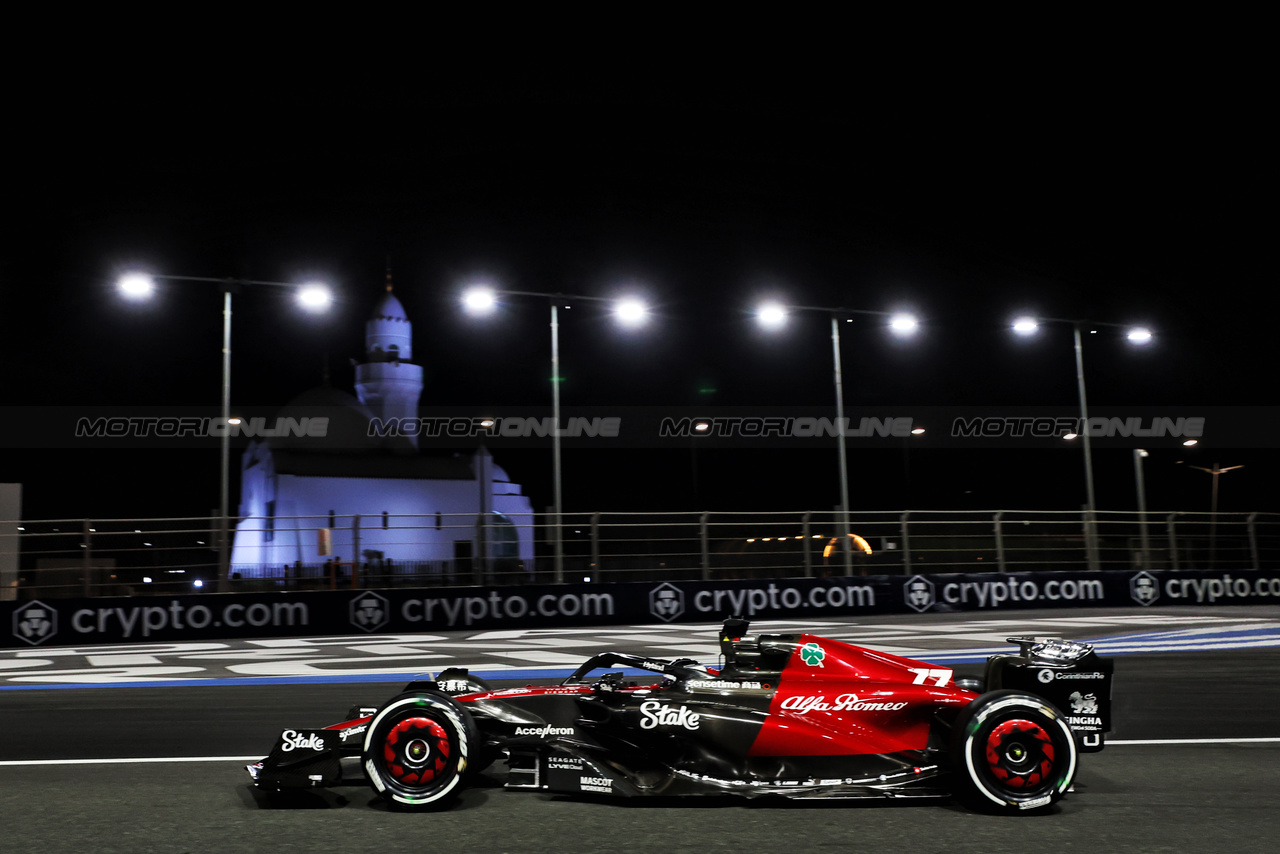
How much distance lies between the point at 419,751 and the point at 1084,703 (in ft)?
11.1

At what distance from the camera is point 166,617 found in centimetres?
1756

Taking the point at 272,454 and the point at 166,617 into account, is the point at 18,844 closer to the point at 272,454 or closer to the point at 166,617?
the point at 166,617

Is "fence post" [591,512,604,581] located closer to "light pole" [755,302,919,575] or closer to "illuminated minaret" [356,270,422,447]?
"light pole" [755,302,919,575]

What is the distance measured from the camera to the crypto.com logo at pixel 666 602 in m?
19.6

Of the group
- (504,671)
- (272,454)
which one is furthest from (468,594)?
(272,454)

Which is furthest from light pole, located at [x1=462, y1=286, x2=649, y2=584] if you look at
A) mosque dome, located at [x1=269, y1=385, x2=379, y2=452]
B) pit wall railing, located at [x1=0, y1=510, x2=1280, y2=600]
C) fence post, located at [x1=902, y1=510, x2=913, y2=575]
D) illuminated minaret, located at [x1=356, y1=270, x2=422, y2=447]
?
illuminated minaret, located at [x1=356, y1=270, x2=422, y2=447]

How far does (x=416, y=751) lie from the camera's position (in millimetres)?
5426

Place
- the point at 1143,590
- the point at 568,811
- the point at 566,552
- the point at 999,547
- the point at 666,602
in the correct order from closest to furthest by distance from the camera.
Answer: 1. the point at 568,811
2. the point at 666,602
3. the point at 566,552
4. the point at 999,547
5. the point at 1143,590

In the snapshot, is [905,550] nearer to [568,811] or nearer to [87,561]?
[87,561]

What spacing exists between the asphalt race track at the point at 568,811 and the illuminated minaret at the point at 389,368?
72421 mm

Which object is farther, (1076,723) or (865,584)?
(865,584)

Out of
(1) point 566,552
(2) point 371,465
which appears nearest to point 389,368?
(2) point 371,465

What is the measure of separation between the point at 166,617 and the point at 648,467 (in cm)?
7727

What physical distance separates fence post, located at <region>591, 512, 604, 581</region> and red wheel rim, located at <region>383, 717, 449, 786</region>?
14455mm
